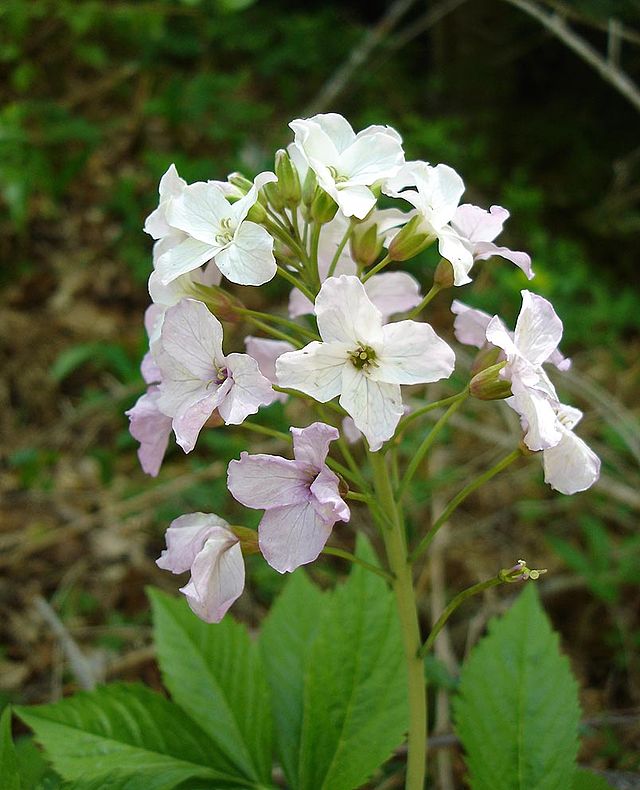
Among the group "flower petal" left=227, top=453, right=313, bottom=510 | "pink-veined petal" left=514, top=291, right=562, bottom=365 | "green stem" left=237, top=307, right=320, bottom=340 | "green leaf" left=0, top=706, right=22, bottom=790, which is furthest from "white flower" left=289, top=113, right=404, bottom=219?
"green leaf" left=0, top=706, right=22, bottom=790

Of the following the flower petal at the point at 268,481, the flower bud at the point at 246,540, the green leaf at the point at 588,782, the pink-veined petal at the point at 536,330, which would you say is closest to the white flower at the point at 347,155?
the pink-veined petal at the point at 536,330

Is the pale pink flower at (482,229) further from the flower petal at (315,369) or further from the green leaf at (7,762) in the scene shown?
the green leaf at (7,762)

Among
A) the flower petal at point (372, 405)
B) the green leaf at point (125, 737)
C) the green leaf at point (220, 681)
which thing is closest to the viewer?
the flower petal at point (372, 405)

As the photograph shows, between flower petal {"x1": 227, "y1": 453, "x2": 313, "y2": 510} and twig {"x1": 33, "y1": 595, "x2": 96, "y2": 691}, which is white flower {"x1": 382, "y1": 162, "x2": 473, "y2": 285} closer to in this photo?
flower petal {"x1": 227, "y1": 453, "x2": 313, "y2": 510}

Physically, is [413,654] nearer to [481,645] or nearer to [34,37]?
[481,645]

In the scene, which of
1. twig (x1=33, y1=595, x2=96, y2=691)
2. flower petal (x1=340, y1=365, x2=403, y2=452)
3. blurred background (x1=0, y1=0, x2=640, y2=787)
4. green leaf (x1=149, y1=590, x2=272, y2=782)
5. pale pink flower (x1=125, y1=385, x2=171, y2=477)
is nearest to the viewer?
flower petal (x1=340, y1=365, x2=403, y2=452)

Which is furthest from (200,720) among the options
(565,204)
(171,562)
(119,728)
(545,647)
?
(565,204)
